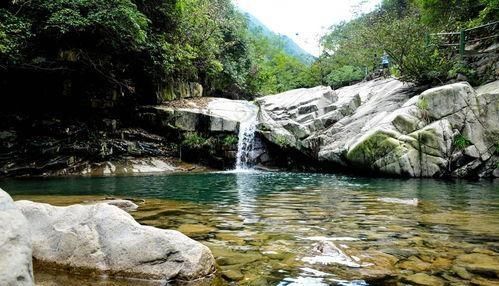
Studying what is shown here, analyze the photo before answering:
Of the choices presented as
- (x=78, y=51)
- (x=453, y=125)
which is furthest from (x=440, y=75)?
(x=78, y=51)

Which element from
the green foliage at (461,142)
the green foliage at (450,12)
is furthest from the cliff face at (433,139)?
the green foliage at (450,12)

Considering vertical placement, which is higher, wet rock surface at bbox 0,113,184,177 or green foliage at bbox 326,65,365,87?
green foliage at bbox 326,65,365,87

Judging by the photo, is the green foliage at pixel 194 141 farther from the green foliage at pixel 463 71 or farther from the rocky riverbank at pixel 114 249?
the rocky riverbank at pixel 114 249

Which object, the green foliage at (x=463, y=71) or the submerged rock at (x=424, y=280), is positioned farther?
the green foliage at (x=463, y=71)

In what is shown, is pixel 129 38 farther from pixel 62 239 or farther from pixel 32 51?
pixel 62 239

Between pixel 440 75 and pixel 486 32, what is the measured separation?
346 cm

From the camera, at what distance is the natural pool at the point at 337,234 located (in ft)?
13.6

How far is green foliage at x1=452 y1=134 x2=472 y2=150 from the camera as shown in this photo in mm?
15703

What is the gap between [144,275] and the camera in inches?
151

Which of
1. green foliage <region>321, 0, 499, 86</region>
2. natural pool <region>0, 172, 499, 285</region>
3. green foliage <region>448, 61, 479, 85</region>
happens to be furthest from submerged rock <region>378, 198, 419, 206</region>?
green foliage <region>321, 0, 499, 86</region>

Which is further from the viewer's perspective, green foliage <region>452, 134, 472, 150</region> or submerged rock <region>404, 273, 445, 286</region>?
green foliage <region>452, 134, 472, 150</region>

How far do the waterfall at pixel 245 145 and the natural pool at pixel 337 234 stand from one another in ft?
36.8

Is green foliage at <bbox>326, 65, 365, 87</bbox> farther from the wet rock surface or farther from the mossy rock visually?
the mossy rock

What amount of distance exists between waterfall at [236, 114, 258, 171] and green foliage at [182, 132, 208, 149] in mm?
1951
